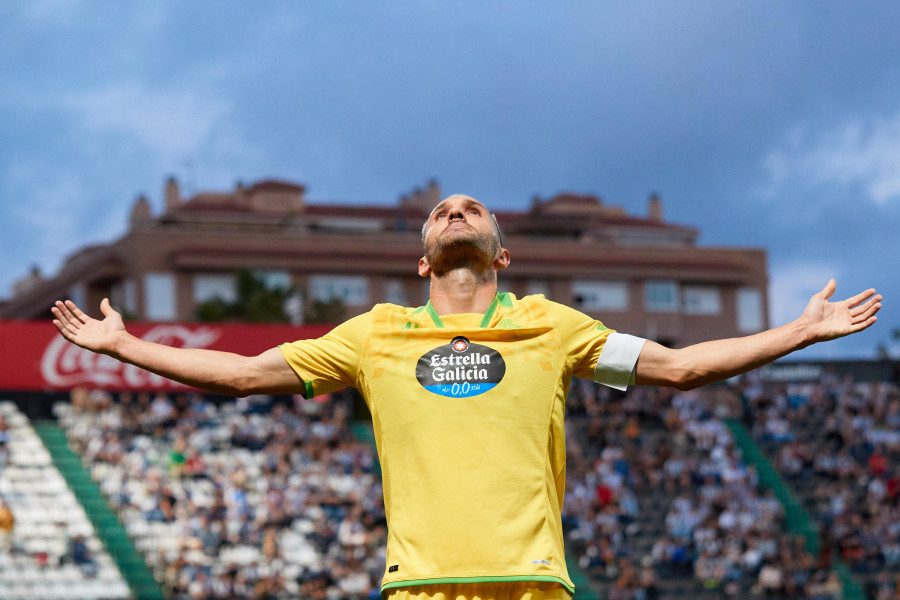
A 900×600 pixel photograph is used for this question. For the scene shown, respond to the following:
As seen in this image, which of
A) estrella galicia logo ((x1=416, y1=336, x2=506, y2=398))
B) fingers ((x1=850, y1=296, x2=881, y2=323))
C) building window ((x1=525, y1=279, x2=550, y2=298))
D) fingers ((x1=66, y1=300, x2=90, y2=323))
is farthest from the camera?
building window ((x1=525, y1=279, x2=550, y2=298))

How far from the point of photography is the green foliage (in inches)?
1962

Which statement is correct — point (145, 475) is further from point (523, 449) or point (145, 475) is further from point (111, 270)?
point (111, 270)

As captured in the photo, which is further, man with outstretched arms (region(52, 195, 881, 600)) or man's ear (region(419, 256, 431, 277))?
man's ear (region(419, 256, 431, 277))

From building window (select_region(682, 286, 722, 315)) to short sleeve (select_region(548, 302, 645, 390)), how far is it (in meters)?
58.3

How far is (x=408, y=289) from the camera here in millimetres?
57906

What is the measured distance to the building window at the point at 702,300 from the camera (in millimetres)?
61656

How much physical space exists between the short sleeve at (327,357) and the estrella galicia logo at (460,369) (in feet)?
0.86

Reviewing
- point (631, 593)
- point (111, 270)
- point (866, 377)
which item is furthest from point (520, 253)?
point (631, 593)

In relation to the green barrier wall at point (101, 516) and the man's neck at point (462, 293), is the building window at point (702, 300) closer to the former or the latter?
the green barrier wall at point (101, 516)

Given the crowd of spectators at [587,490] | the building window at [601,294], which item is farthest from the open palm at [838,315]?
the building window at [601,294]

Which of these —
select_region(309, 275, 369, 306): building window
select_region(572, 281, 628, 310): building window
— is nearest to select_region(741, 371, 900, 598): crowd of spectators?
select_region(572, 281, 628, 310): building window

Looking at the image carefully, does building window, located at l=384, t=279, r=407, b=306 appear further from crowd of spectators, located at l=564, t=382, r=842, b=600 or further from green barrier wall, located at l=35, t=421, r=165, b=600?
green barrier wall, located at l=35, t=421, r=165, b=600

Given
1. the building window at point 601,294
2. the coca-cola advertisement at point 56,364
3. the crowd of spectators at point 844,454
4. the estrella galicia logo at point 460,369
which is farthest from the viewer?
the building window at point 601,294

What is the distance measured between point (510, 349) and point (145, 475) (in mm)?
20253
